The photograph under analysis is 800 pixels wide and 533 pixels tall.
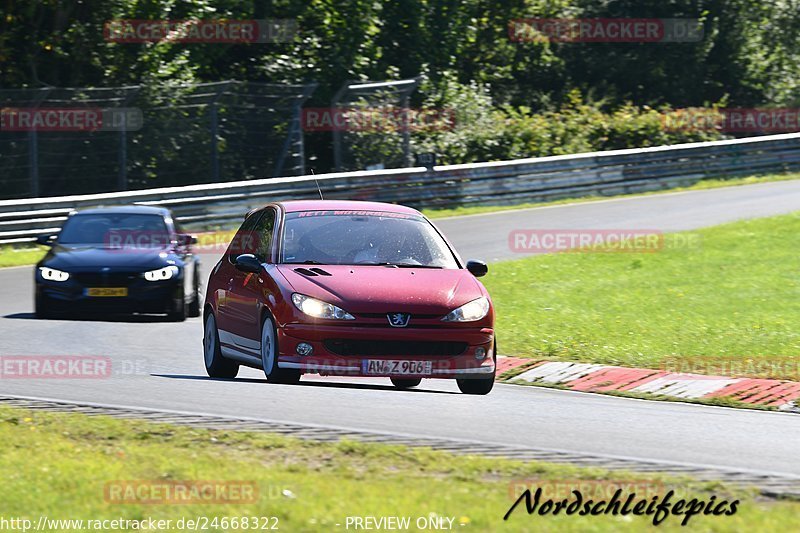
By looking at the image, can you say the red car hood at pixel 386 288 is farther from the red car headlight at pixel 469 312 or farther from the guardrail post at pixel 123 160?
the guardrail post at pixel 123 160

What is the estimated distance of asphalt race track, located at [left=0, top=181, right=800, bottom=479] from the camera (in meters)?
9.23

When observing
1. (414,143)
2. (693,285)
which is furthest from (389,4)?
(693,285)

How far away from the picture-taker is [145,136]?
28625 millimetres

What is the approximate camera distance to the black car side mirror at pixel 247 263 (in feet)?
38.4

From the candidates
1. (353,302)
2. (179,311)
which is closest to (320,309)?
(353,302)

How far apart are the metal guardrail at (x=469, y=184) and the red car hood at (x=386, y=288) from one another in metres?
14.5

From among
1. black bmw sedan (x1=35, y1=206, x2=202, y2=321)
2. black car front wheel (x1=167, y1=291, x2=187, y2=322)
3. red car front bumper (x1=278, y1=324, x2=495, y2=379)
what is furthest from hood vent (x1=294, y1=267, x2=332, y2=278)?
black car front wheel (x1=167, y1=291, x2=187, y2=322)

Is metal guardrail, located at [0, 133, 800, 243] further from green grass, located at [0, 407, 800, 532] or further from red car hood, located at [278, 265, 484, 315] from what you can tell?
green grass, located at [0, 407, 800, 532]

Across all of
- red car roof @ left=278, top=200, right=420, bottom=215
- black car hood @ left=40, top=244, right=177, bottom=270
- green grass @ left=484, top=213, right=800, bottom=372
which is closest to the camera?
red car roof @ left=278, top=200, right=420, bottom=215

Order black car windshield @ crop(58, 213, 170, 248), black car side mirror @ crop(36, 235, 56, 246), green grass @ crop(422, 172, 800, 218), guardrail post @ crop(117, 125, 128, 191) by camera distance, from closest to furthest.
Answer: black car side mirror @ crop(36, 235, 56, 246)
black car windshield @ crop(58, 213, 170, 248)
guardrail post @ crop(117, 125, 128, 191)
green grass @ crop(422, 172, 800, 218)

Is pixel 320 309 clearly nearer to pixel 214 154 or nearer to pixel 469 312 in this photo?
pixel 469 312

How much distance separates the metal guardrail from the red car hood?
14.5 meters

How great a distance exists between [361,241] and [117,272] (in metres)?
5.66

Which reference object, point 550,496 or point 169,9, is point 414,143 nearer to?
point 169,9
